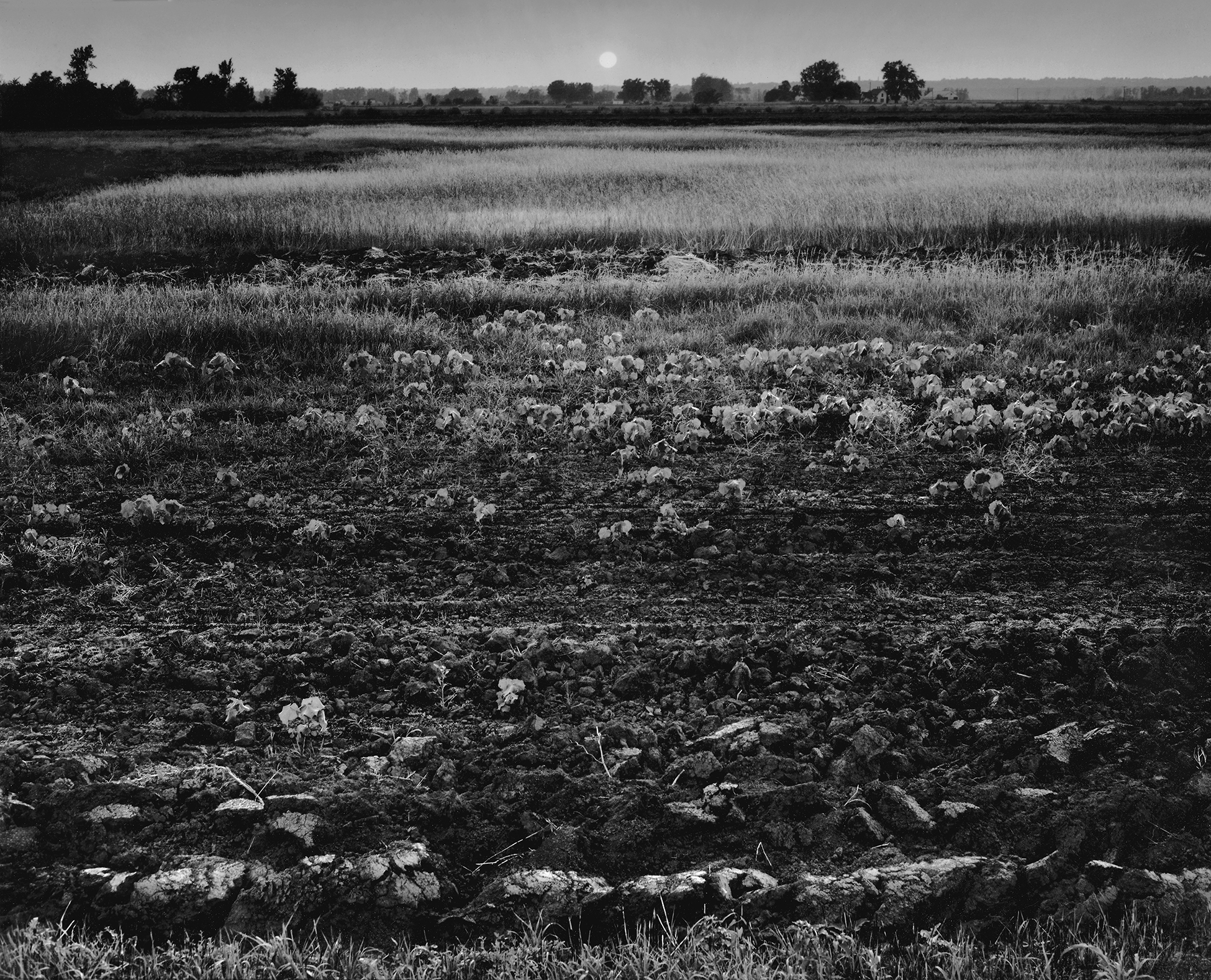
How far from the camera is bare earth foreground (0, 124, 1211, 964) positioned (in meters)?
2.44

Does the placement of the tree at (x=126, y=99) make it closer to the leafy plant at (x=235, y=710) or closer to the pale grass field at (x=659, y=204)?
the pale grass field at (x=659, y=204)

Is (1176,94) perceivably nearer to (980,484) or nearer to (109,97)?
(109,97)

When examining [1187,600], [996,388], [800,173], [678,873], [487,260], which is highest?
[800,173]

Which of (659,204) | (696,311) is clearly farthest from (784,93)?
(696,311)

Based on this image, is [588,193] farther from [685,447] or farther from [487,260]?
[685,447]

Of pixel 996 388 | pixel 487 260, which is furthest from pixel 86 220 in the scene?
pixel 996 388

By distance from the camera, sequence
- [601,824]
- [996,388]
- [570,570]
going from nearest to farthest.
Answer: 1. [601,824]
2. [570,570]
3. [996,388]

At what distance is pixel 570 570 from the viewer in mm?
4266

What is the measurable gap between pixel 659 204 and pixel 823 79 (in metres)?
74.6

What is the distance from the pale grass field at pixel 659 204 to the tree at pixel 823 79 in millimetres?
58542

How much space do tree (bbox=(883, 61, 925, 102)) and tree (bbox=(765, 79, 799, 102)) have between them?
12460 millimetres

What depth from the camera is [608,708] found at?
125 inches

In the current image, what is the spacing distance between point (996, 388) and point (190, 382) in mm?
6759

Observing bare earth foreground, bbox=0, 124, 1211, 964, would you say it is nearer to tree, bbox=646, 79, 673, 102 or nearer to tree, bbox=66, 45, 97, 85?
tree, bbox=66, 45, 97, 85
